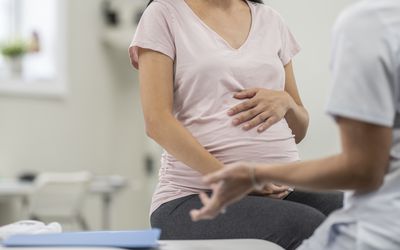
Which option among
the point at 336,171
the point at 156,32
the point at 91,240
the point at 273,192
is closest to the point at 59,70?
the point at 156,32

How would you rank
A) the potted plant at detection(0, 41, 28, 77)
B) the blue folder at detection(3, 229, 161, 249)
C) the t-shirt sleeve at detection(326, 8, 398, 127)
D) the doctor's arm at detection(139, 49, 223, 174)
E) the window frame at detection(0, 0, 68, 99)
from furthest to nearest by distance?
the window frame at detection(0, 0, 68, 99) < the potted plant at detection(0, 41, 28, 77) < the doctor's arm at detection(139, 49, 223, 174) < the blue folder at detection(3, 229, 161, 249) < the t-shirt sleeve at detection(326, 8, 398, 127)

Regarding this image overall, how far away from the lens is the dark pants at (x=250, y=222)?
1.44m

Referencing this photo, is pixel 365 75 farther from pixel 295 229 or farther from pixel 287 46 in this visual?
pixel 287 46

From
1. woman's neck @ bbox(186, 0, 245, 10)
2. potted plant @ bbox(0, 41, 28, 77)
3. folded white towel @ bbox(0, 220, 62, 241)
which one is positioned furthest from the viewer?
potted plant @ bbox(0, 41, 28, 77)

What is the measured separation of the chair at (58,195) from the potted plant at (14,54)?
1194 millimetres

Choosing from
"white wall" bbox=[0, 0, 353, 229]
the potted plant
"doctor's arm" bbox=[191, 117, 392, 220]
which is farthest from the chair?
"doctor's arm" bbox=[191, 117, 392, 220]

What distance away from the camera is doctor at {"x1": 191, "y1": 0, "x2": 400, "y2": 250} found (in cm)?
102

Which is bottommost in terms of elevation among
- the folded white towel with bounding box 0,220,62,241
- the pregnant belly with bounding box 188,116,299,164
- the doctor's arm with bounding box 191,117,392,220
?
the folded white towel with bounding box 0,220,62,241

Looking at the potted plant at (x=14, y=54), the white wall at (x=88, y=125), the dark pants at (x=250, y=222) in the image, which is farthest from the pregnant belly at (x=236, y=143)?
the potted plant at (x=14, y=54)

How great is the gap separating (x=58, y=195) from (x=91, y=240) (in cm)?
330

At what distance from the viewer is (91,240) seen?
126cm

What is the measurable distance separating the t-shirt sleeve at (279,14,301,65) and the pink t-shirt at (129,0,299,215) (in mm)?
111

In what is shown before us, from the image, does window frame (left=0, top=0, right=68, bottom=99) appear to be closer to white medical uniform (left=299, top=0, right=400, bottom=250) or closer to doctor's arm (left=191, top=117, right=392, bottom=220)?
doctor's arm (left=191, top=117, right=392, bottom=220)

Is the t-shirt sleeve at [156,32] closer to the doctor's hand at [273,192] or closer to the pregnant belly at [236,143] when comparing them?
the pregnant belly at [236,143]
